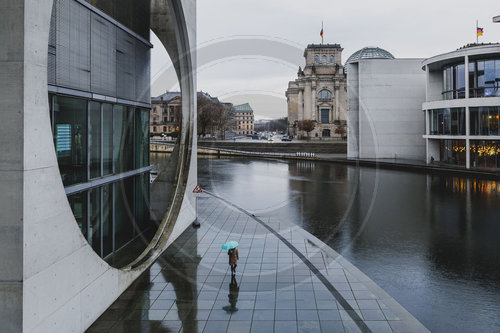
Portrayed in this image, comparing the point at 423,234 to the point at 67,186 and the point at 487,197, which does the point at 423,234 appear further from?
the point at 67,186

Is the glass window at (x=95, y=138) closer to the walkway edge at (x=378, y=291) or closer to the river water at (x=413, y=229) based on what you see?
the walkway edge at (x=378, y=291)

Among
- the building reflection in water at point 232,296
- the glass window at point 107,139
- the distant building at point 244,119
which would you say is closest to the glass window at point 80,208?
the glass window at point 107,139

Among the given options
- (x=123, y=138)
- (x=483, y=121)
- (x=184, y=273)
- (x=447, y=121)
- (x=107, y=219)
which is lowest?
(x=184, y=273)

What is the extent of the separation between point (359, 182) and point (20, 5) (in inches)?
1094

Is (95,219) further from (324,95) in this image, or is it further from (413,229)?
(324,95)

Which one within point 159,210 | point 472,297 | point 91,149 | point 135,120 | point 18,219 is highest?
point 135,120

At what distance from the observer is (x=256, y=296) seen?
8.87 m

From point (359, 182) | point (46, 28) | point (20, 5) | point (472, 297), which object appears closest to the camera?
point (20, 5)

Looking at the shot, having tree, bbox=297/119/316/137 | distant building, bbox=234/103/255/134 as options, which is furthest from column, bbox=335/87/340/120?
distant building, bbox=234/103/255/134

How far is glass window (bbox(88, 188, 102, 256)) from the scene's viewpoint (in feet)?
31.0

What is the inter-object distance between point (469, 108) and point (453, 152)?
5.05 meters

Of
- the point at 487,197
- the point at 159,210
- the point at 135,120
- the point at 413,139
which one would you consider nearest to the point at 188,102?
the point at 135,120

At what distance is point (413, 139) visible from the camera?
50.2 m

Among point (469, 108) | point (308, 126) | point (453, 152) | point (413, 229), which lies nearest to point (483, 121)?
point (469, 108)
